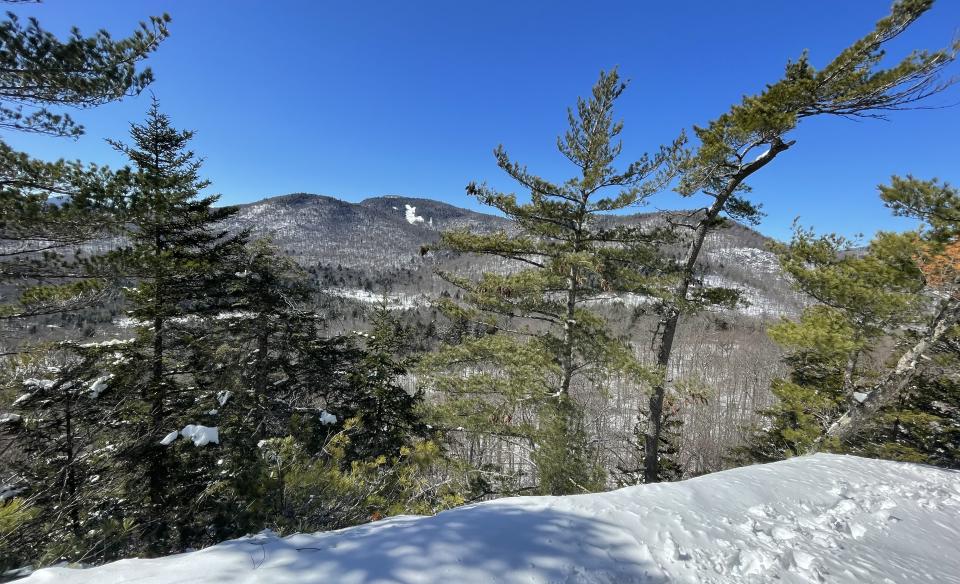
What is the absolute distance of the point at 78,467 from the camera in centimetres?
555

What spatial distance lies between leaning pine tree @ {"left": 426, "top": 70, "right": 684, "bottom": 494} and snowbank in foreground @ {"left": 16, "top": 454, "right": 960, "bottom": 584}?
148 inches

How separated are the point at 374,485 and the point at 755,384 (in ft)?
172

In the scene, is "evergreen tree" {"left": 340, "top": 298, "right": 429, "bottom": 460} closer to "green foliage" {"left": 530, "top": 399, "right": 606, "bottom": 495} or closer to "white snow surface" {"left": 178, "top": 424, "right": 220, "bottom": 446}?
"green foliage" {"left": 530, "top": 399, "right": 606, "bottom": 495}

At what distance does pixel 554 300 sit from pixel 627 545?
19.4 feet

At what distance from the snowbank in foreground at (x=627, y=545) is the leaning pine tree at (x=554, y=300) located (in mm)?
3759

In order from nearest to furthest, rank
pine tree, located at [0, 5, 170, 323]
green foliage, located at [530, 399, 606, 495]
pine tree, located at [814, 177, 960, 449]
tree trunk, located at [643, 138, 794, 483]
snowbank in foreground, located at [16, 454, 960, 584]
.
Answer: snowbank in foreground, located at [16, 454, 960, 584] < pine tree, located at [0, 5, 170, 323] < pine tree, located at [814, 177, 960, 449] < tree trunk, located at [643, 138, 794, 483] < green foliage, located at [530, 399, 606, 495]

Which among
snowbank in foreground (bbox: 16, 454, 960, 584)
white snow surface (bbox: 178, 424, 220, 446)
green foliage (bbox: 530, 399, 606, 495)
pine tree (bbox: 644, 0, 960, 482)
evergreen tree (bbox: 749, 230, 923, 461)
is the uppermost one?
pine tree (bbox: 644, 0, 960, 482)

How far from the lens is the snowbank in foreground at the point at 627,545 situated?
1978mm

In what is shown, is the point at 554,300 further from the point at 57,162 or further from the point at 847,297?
the point at 57,162

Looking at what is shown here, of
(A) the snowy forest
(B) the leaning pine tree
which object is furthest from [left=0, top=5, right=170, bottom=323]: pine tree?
(B) the leaning pine tree

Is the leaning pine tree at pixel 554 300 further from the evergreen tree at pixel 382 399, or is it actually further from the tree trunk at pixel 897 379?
the tree trunk at pixel 897 379

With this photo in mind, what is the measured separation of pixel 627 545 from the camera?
242 cm

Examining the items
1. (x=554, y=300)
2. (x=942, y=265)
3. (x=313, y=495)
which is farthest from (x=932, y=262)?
(x=313, y=495)

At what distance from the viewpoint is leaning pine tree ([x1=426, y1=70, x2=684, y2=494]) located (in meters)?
7.29
